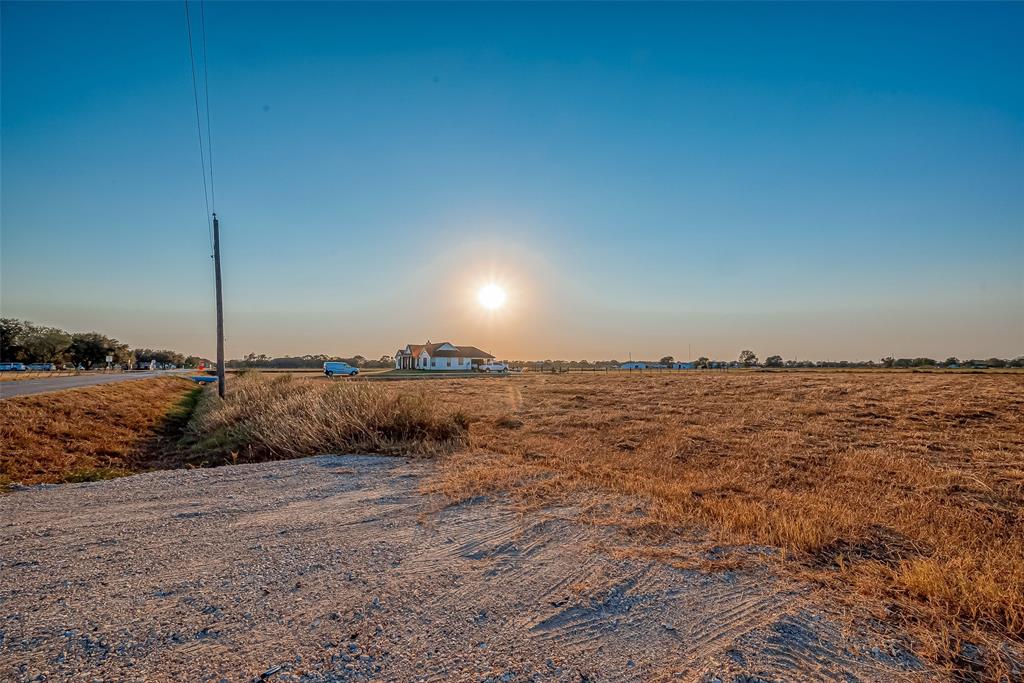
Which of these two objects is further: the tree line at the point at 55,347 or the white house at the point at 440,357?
the white house at the point at 440,357

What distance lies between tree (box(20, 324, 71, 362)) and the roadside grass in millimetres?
67532

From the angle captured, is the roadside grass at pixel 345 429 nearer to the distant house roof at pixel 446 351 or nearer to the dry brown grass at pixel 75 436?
the dry brown grass at pixel 75 436

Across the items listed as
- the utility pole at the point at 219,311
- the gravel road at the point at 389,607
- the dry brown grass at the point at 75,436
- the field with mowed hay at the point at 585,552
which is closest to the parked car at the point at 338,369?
the utility pole at the point at 219,311

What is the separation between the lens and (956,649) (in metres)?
2.81

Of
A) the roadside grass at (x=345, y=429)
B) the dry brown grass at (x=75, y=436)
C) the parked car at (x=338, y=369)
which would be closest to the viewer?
the dry brown grass at (x=75, y=436)

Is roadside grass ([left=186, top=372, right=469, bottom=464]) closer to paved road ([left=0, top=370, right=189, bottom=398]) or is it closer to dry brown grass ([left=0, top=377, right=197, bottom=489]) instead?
dry brown grass ([left=0, top=377, right=197, bottom=489])

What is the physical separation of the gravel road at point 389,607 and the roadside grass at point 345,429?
381 centimetres

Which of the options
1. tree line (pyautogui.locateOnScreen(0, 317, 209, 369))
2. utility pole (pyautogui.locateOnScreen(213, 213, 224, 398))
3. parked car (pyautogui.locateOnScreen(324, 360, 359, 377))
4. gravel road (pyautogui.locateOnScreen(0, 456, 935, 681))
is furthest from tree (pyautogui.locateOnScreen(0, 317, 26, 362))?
gravel road (pyautogui.locateOnScreen(0, 456, 935, 681))

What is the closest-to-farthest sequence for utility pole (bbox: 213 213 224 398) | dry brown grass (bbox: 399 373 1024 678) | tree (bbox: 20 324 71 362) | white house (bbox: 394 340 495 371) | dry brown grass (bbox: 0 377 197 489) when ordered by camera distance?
dry brown grass (bbox: 399 373 1024 678)
dry brown grass (bbox: 0 377 197 489)
utility pole (bbox: 213 213 224 398)
tree (bbox: 20 324 71 362)
white house (bbox: 394 340 495 371)

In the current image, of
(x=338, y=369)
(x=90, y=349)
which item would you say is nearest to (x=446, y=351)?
(x=338, y=369)

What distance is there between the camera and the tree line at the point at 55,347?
58.2m

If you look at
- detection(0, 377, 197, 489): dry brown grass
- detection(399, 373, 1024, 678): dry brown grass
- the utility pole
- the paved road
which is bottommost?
detection(399, 373, 1024, 678): dry brown grass

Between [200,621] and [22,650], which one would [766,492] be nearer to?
[200,621]

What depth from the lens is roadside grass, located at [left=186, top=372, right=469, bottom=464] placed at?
9109mm
